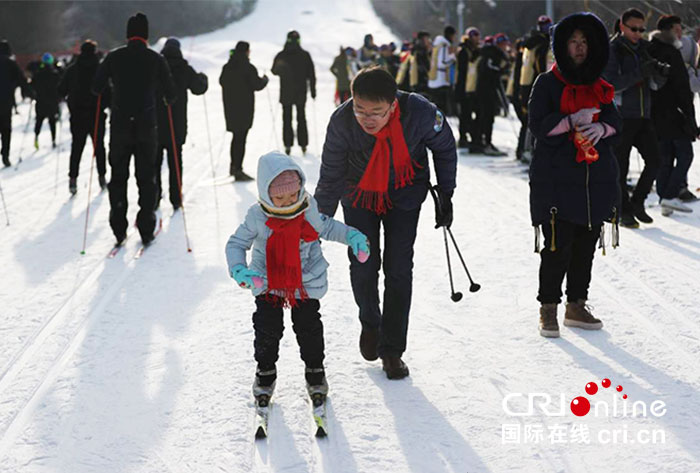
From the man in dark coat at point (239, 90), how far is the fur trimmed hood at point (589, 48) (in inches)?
293

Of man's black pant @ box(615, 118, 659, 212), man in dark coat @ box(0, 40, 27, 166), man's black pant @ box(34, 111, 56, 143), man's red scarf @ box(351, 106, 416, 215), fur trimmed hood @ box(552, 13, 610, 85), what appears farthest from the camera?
man's black pant @ box(34, 111, 56, 143)

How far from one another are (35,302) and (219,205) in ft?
12.7

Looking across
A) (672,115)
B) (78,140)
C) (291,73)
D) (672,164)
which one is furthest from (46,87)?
(672,115)

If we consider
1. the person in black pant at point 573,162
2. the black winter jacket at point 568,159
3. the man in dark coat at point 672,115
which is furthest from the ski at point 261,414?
the man in dark coat at point 672,115

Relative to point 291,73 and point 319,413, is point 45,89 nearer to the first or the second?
point 291,73

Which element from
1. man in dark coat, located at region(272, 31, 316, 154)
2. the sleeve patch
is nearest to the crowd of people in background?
the sleeve patch

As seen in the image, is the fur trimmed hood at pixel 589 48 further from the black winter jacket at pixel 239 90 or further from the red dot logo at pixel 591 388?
the black winter jacket at pixel 239 90

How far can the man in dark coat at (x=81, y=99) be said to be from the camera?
10320 millimetres

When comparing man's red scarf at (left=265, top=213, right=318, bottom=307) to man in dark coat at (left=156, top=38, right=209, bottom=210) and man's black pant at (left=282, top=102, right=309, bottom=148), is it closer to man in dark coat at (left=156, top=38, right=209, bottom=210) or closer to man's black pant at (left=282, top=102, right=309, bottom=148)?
man in dark coat at (left=156, top=38, right=209, bottom=210)

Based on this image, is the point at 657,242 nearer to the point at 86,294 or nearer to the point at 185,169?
the point at 86,294

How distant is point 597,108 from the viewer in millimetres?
4832

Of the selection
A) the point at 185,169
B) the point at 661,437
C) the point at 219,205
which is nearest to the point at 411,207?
the point at 661,437

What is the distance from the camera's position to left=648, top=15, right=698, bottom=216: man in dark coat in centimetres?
754

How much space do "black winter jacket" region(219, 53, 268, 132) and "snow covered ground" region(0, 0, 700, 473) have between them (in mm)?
3757
